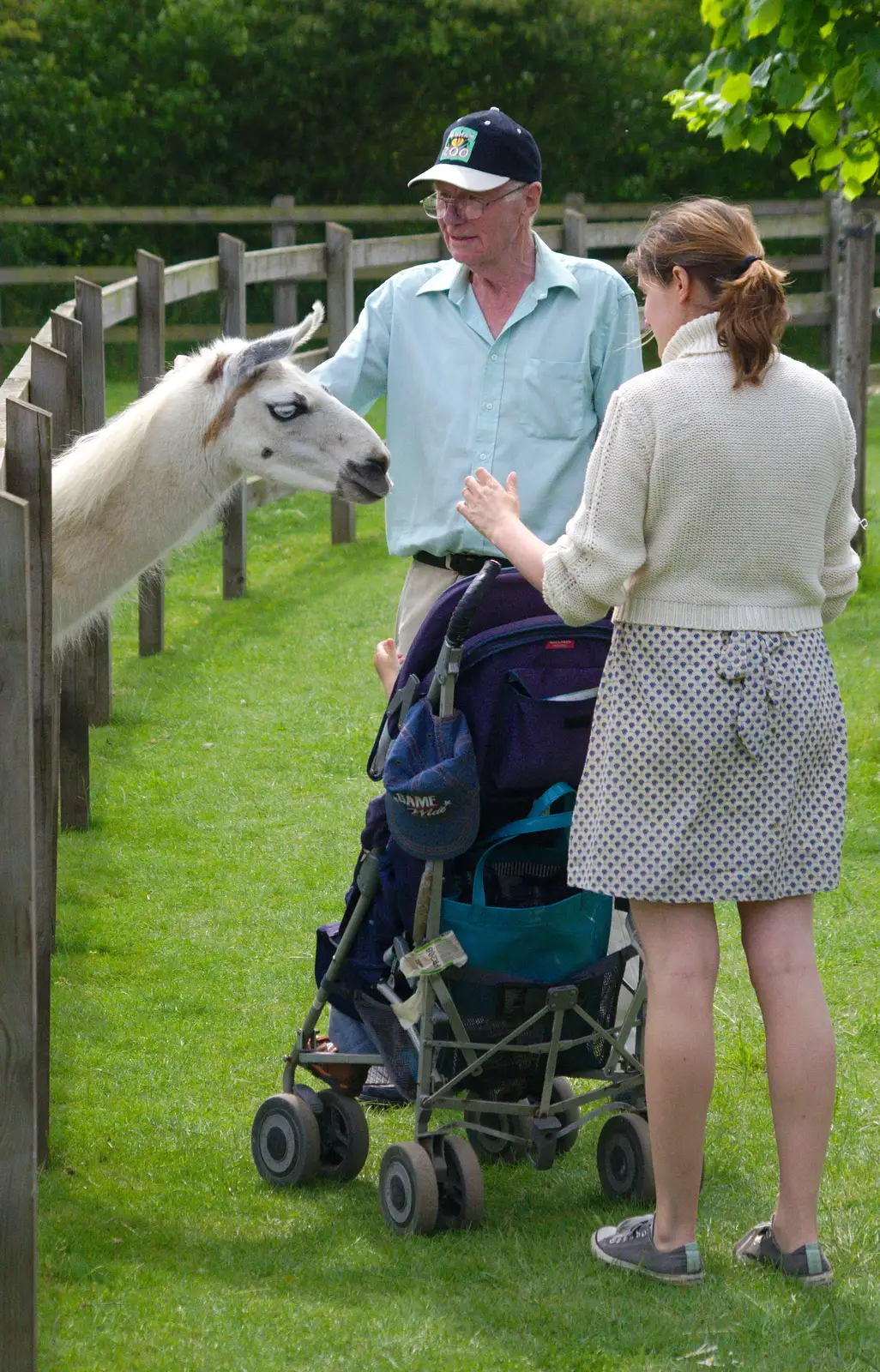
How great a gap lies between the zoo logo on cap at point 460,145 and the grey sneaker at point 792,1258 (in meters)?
2.28

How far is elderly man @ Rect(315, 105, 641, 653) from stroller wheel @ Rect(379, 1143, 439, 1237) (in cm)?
123

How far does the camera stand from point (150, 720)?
746 cm

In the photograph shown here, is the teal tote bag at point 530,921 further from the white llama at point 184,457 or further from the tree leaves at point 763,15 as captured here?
the tree leaves at point 763,15

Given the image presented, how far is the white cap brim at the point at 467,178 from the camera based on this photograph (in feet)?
12.2

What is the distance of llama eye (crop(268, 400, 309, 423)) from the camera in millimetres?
4855

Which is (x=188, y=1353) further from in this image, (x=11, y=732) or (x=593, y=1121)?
(x=593, y=1121)

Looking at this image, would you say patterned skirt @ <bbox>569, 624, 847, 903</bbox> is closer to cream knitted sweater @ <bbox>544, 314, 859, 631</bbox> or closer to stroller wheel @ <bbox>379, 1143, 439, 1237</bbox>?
cream knitted sweater @ <bbox>544, 314, 859, 631</bbox>

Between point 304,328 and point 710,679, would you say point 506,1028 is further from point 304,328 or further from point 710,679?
point 304,328

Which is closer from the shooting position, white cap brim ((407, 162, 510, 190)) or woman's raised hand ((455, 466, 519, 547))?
woman's raised hand ((455, 466, 519, 547))

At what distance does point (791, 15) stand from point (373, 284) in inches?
642

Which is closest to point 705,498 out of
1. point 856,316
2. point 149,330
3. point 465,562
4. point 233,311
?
point 465,562

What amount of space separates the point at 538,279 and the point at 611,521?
4.07ft

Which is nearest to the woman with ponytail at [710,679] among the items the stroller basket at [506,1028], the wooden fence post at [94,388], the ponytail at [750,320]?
the ponytail at [750,320]

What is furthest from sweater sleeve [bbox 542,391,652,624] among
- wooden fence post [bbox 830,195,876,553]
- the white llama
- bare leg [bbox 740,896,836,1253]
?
wooden fence post [bbox 830,195,876,553]
